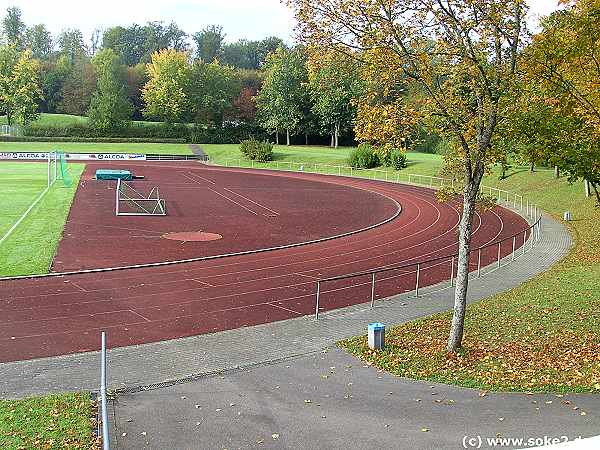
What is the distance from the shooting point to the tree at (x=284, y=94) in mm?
89188

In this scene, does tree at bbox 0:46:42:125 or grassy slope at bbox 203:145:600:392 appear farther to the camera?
tree at bbox 0:46:42:125

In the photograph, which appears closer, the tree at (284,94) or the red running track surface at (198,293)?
the red running track surface at (198,293)

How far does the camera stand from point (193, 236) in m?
29.6

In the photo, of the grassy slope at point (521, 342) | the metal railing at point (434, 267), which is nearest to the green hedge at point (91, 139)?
the metal railing at point (434, 267)

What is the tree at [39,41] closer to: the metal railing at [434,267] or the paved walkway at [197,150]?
the paved walkway at [197,150]

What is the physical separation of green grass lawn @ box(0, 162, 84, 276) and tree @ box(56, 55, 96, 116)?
5359 cm

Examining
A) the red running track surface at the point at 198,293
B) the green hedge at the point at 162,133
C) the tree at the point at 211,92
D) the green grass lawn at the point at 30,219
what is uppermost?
the tree at the point at 211,92

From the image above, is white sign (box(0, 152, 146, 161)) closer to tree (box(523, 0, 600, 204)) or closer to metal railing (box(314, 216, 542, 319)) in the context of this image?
metal railing (box(314, 216, 542, 319))

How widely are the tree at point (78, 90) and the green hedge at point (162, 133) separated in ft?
46.7

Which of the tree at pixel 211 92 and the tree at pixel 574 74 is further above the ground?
the tree at pixel 211 92

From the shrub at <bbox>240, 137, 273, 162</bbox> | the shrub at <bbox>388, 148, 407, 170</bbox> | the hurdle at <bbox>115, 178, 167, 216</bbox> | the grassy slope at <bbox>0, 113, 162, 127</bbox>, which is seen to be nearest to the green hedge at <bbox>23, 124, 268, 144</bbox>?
the grassy slope at <bbox>0, 113, 162, 127</bbox>

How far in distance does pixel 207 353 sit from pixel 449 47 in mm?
7908

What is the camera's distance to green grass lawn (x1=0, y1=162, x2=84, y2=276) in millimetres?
22609

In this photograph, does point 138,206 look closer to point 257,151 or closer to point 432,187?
point 432,187
